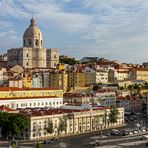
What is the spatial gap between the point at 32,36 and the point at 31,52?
9.29ft

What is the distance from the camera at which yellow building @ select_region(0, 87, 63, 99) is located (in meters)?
52.1

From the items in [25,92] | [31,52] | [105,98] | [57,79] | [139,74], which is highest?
[31,52]

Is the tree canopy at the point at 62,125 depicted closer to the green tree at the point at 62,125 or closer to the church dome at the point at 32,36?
the green tree at the point at 62,125

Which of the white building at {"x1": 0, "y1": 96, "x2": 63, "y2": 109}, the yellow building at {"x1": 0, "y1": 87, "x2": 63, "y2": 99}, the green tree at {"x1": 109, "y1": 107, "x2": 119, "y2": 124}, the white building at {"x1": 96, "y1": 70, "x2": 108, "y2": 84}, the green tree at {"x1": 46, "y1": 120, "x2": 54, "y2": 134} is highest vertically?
the white building at {"x1": 96, "y1": 70, "x2": 108, "y2": 84}

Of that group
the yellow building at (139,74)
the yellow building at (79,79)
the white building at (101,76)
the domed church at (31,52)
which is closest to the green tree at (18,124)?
the yellow building at (79,79)

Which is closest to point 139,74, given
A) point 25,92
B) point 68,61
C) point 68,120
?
point 68,61

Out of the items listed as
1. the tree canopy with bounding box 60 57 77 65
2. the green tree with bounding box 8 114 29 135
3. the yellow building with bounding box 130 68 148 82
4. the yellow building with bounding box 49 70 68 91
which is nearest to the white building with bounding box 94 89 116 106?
the yellow building with bounding box 49 70 68 91

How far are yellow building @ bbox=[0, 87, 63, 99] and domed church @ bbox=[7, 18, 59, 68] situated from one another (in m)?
27.3

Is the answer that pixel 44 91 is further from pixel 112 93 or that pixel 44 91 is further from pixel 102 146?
pixel 102 146

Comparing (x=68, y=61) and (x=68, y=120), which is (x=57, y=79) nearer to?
(x=68, y=120)

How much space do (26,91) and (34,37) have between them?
32716 mm

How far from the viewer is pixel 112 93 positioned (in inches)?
2525

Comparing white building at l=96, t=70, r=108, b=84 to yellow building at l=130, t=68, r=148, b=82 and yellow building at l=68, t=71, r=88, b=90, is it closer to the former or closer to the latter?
yellow building at l=68, t=71, r=88, b=90

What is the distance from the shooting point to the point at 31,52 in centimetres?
8656
